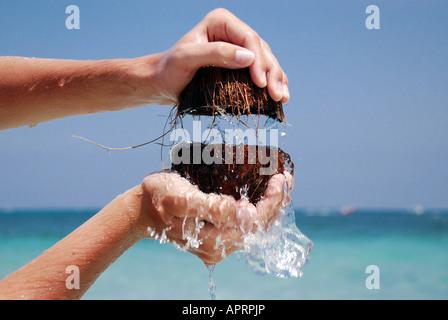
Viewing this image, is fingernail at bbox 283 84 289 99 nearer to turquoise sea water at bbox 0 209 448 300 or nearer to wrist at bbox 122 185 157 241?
wrist at bbox 122 185 157 241

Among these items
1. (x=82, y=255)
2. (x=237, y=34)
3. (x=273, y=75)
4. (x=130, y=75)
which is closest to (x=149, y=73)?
(x=130, y=75)

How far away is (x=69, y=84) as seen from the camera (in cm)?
233

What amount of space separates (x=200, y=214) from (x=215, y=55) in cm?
72

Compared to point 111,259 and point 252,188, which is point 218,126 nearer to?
point 252,188

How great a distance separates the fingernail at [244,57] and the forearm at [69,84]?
42 centimetres


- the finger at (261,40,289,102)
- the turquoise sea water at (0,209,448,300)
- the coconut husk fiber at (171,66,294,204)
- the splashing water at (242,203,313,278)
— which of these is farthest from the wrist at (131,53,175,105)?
the turquoise sea water at (0,209,448,300)

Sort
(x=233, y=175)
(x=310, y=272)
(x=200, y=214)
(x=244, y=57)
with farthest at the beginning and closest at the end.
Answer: (x=310, y=272) < (x=233, y=175) < (x=244, y=57) < (x=200, y=214)

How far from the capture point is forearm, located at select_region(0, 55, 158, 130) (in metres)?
2.25

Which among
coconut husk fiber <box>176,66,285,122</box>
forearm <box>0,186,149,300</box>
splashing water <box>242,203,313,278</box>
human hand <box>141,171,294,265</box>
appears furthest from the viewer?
splashing water <box>242,203,313,278</box>

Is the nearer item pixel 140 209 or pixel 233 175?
pixel 140 209

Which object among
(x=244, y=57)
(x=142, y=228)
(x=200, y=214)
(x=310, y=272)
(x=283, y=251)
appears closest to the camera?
(x=200, y=214)

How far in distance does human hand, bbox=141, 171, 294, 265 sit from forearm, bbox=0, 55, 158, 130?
503 mm

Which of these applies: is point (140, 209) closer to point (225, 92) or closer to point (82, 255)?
point (82, 255)

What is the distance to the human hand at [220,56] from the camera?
6.68ft
